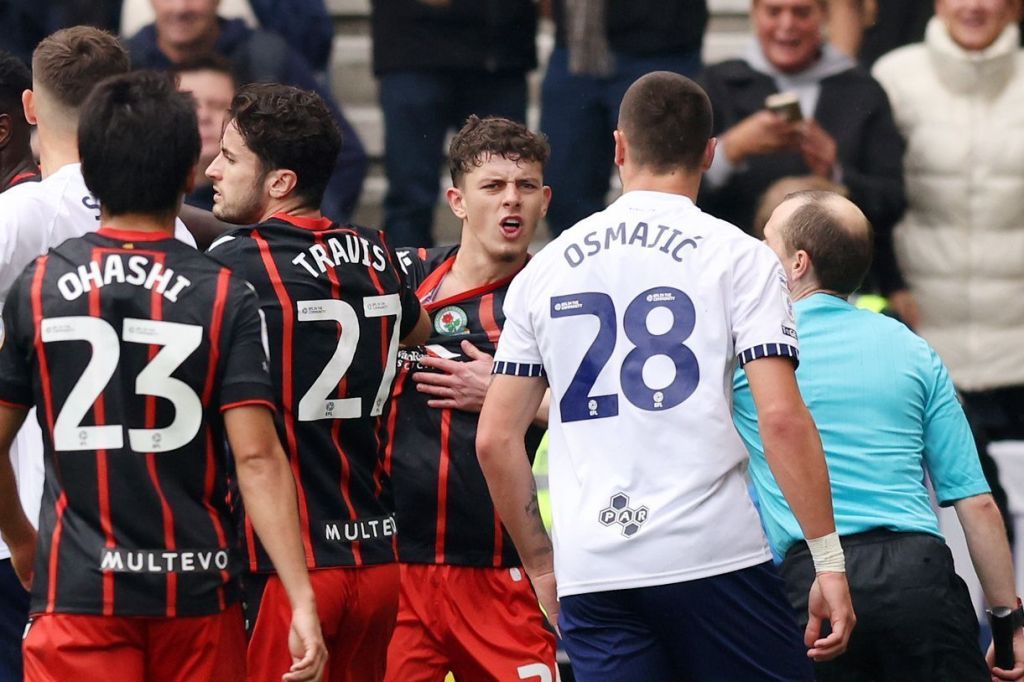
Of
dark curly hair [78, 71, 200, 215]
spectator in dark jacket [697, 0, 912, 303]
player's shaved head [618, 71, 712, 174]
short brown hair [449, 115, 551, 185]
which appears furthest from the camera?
spectator in dark jacket [697, 0, 912, 303]

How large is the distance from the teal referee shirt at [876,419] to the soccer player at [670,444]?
692mm

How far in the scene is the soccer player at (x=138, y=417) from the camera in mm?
4117

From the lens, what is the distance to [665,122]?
A: 4699 mm

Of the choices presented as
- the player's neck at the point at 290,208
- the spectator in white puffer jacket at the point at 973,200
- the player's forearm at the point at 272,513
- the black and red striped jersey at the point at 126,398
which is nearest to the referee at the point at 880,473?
the player's neck at the point at 290,208

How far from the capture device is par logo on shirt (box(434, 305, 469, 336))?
18.8ft

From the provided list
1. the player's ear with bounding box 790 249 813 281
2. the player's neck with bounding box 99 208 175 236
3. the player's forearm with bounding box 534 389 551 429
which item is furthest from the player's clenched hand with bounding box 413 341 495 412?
the player's neck with bounding box 99 208 175 236

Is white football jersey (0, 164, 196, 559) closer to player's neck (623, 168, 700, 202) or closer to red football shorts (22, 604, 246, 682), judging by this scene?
red football shorts (22, 604, 246, 682)

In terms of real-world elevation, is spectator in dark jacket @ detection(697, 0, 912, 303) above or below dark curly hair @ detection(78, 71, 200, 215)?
below

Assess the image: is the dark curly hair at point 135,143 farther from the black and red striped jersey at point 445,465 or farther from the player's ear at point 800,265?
the player's ear at point 800,265

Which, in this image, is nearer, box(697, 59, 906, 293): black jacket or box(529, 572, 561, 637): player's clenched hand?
box(529, 572, 561, 637): player's clenched hand

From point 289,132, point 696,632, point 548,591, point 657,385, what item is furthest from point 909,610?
point 289,132

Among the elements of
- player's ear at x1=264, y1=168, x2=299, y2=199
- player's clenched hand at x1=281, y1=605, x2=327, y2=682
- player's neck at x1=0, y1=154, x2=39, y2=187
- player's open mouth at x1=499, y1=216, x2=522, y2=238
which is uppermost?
player's ear at x1=264, y1=168, x2=299, y2=199

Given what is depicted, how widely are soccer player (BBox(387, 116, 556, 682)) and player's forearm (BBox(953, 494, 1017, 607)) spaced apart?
1.35 m

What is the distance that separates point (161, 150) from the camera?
4.16m
